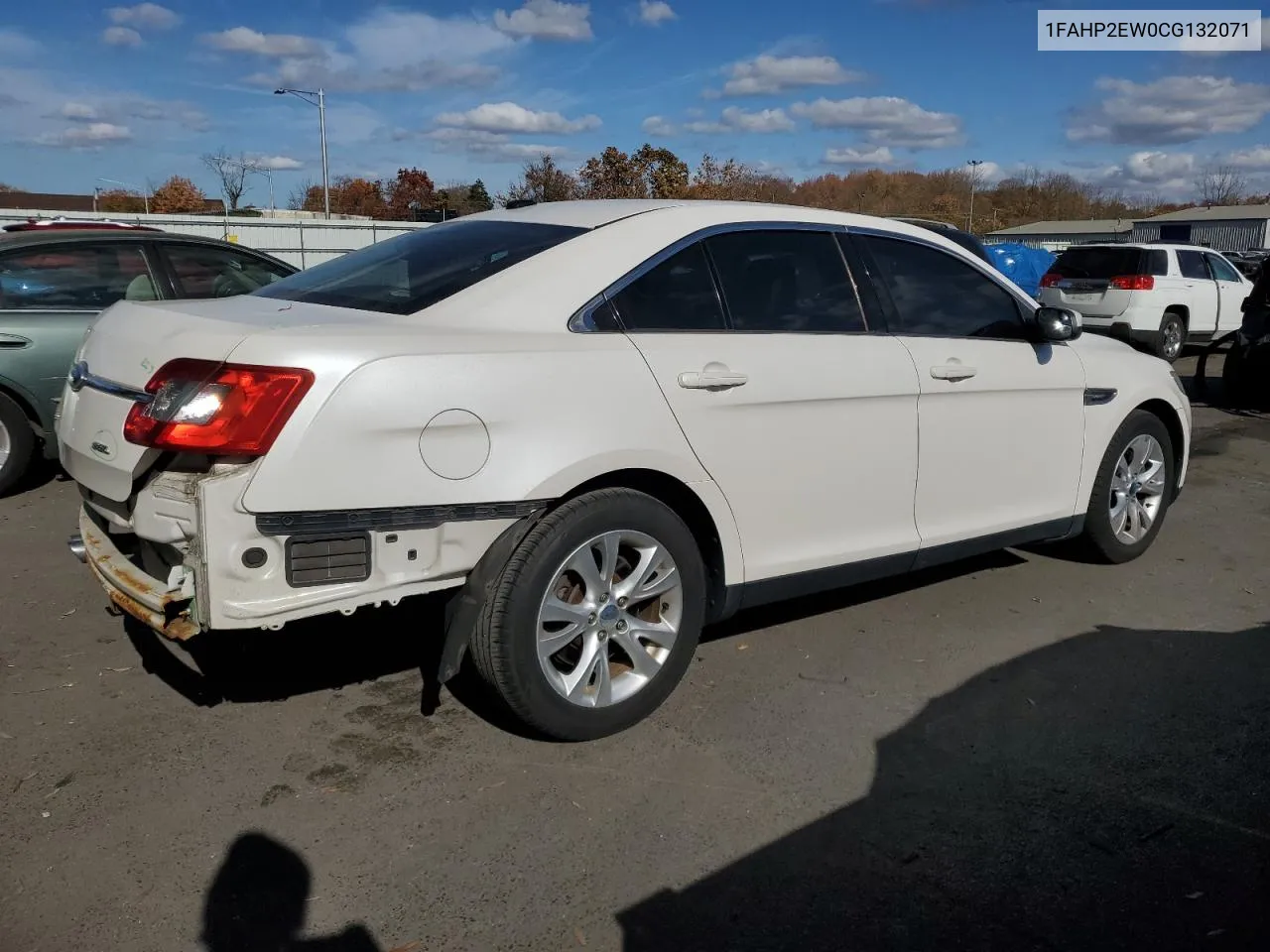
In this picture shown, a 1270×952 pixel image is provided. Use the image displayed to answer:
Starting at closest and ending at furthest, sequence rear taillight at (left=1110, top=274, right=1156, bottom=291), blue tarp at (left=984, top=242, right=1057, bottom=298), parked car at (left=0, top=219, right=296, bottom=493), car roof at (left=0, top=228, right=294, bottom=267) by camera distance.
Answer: parked car at (left=0, top=219, right=296, bottom=493)
car roof at (left=0, top=228, right=294, bottom=267)
rear taillight at (left=1110, top=274, right=1156, bottom=291)
blue tarp at (left=984, top=242, right=1057, bottom=298)

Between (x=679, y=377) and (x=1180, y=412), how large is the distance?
3.34 meters

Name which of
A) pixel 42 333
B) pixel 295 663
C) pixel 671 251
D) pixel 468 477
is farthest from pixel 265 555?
pixel 42 333

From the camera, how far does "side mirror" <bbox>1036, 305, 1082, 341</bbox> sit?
4598 millimetres

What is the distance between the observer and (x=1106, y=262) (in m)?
15.6

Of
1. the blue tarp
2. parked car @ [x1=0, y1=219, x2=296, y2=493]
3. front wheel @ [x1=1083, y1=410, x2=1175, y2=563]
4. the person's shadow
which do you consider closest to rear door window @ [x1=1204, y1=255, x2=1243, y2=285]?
the blue tarp

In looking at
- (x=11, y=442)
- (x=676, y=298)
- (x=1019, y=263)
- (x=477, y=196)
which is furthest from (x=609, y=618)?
(x=477, y=196)

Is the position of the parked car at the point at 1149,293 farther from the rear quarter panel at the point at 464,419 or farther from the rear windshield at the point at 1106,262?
the rear quarter panel at the point at 464,419

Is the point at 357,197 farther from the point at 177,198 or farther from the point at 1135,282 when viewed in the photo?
the point at 1135,282

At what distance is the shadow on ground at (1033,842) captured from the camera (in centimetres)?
258

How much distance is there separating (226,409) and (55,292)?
182 inches

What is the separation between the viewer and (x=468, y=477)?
9.94 ft

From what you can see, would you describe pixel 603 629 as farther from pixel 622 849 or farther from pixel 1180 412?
pixel 1180 412

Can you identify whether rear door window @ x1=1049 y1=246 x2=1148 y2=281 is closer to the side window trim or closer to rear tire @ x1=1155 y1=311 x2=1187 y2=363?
rear tire @ x1=1155 y1=311 x2=1187 y2=363

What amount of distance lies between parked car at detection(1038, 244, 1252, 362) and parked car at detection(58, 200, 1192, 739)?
11784 millimetres
